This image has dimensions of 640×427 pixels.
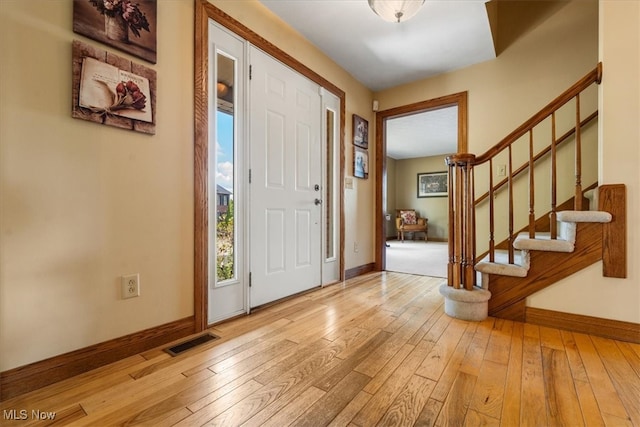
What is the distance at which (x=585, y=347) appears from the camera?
5.09 ft

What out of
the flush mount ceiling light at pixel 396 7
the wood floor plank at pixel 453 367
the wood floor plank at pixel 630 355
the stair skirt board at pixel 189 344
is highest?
the flush mount ceiling light at pixel 396 7

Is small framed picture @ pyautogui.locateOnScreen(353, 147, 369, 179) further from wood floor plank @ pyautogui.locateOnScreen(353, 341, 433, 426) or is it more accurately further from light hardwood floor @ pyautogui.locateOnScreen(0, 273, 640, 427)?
wood floor plank @ pyautogui.locateOnScreen(353, 341, 433, 426)

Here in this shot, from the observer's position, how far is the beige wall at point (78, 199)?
1149 millimetres

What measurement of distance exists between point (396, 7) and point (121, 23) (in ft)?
5.28

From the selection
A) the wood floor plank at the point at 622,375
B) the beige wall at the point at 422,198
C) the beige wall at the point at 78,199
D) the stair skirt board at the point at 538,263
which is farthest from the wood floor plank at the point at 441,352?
the beige wall at the point at 422,198

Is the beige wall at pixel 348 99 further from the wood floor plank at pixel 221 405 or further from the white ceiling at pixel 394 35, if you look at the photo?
the wood floor plank at pixel 221 405

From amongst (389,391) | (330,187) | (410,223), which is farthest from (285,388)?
(410,223)

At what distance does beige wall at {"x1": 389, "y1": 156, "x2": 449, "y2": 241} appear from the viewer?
7684 millimetres

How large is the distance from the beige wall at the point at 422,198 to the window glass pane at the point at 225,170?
6.86 metres

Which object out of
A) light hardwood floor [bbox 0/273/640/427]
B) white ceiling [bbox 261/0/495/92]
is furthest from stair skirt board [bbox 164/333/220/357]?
white ceiling [bbox 261/0/495/92]

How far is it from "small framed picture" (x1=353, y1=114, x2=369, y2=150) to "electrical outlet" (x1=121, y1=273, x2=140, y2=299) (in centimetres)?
256

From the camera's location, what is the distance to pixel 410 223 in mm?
7570

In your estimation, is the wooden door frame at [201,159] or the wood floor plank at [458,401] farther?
the wooden door frame at [201,159]

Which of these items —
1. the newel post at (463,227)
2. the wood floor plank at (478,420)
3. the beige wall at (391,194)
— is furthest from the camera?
the beige wall at (391,194)
